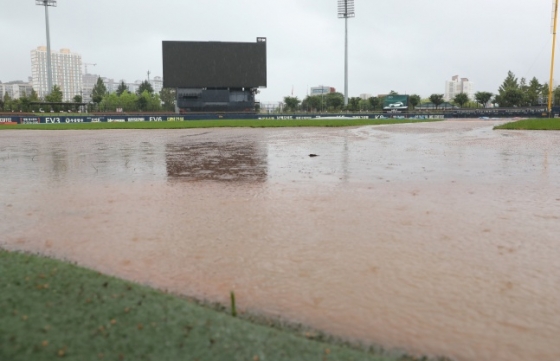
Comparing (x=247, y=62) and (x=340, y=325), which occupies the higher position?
(x=247, y=62)

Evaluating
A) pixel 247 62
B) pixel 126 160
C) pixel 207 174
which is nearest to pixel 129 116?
pixel 247 62

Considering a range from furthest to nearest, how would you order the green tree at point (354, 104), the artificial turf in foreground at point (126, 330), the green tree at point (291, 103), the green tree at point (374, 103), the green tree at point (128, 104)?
1. the green tree at point (291, 103)
2. the green tree at point (374, 103)
3. the green tree at point (128, 104)
4. the green tree at point (354, 104)
5. the artificial turf in foreground at point (126, 330)

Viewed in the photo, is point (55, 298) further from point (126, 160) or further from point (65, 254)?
point (126, 160)

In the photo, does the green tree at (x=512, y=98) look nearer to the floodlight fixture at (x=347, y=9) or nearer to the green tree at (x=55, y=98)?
the floodlight fixture at (x=347, y=9)

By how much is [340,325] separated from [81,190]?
Answer: 563 centimetres

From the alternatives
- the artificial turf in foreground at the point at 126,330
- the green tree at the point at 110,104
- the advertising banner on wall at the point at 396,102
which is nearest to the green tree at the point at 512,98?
the advertising banner on wall at the point at 396,102

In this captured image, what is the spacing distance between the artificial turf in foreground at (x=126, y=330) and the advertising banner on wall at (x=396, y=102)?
7523 cm

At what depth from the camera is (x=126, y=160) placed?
1145 cm

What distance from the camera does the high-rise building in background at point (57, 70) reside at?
619ft

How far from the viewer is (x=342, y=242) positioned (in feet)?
14.7

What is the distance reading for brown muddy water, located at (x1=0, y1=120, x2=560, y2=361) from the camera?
2.95 m

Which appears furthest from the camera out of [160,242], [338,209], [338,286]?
[338,209]

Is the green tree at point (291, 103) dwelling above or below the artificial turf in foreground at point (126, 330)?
above

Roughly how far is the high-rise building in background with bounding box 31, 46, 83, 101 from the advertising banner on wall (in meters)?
149
